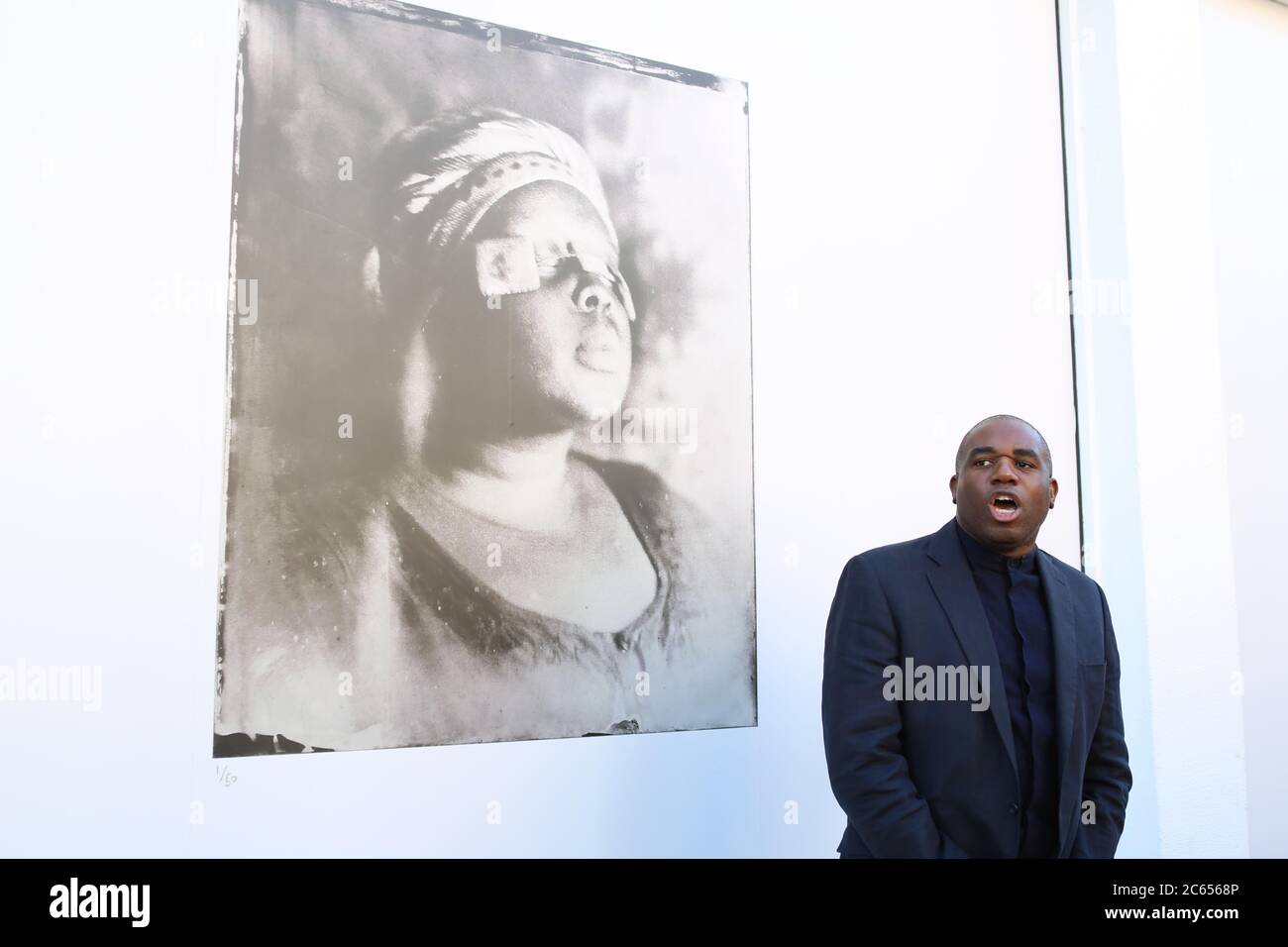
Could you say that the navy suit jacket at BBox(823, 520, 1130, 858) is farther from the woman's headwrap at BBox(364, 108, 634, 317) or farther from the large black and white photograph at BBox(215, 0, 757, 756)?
the woman's headwrap at BBox(364, 108, 634, 317)

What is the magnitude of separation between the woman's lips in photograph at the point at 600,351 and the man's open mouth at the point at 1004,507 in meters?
1.35

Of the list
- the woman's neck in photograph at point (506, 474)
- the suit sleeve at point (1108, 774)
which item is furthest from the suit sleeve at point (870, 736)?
the woman's neck in photograph at point (506, 474)

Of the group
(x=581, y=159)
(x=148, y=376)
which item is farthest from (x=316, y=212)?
(x=581, y=159)

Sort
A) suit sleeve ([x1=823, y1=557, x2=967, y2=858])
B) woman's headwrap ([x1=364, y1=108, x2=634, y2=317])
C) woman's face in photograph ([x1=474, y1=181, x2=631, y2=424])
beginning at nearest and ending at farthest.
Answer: suit sleeve ([x1=823, y1=557, x2=967, y2=858]) < woman's headwrap ([x1=364, y1=108, x2=634, y2=317]) < woman's face in photograph ([x1=474, y1=181, x2=631, y2=424])

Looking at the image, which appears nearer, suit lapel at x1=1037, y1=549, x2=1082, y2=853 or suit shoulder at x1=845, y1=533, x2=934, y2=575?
suit lapel at x1=1037, y1=549, x2=1082, y2=853

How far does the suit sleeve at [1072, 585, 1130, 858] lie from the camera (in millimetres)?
2537

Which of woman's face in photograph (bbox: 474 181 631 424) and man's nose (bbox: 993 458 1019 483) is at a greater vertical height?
woman's face in photograph (bbox: 474 181 631 424)

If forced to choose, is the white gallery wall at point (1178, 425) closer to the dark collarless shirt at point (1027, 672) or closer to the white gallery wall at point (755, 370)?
the white gallery wall at point (755, 370)

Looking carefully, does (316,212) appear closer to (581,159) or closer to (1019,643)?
(581,159)

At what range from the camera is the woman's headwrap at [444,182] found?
3051 millimetres

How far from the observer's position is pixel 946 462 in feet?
12.9

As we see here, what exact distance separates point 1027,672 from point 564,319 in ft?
5.89

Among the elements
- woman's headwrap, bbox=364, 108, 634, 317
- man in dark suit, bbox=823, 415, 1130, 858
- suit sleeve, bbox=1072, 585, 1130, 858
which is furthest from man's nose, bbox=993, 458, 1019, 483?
woman's headwrap, bbox=364, 108, 634, 317

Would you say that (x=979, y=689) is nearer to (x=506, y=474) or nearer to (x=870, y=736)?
(x=870, y=736)
